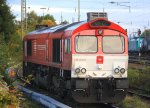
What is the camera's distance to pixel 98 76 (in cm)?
1650

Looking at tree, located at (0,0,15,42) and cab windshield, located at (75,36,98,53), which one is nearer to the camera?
cab windshield, located at (75,36,98,53)

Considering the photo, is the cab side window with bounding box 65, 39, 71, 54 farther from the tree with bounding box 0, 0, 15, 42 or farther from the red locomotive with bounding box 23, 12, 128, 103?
the tree with bounding box 0, 0, 15, 42

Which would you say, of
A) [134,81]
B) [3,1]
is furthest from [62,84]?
[3,1]

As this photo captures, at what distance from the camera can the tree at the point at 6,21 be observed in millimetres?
40409

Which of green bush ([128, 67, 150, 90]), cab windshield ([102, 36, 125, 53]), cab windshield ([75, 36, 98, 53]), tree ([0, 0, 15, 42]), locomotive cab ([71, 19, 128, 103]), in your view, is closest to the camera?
locomotive cab ([71, 19, 128, 103])

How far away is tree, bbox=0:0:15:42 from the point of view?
40409 mm

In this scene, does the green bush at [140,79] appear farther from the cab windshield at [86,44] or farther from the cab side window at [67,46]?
the cab side window at [67,46]

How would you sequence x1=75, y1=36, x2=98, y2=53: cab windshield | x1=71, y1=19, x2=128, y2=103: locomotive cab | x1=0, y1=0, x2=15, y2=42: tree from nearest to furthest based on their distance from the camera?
x1=71, y1=19, x2=128, y2=103: locomotive cab < x1=75, y1=36, x2=98, y2=53: cab windshield < x1=0, y1=0, x2=15, y2=42: tree

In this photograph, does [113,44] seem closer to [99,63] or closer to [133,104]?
[99,63]

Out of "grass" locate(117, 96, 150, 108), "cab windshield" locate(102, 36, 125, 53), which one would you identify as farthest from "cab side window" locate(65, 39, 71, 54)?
"grass" locate(117, 96, 150, 108)

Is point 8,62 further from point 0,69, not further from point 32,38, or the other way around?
point 32,38

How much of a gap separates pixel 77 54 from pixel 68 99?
2.12 m

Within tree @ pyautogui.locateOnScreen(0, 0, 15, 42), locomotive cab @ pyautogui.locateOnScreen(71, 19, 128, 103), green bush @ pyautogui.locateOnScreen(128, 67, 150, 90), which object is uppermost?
tree @ pyautogui.locateOnScreen(0, 0, 15, 42)

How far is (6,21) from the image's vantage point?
41312mm
